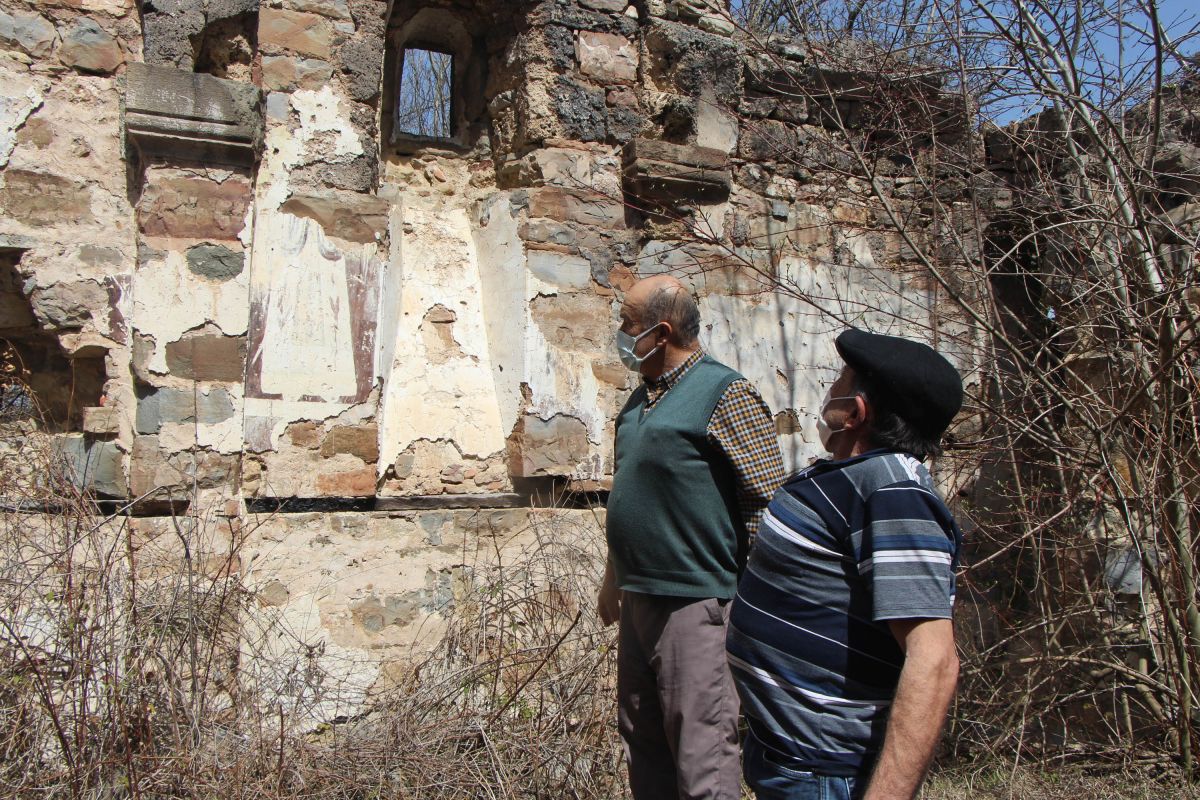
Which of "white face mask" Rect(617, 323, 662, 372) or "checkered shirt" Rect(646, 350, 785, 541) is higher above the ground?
"white face mask" Rect(617, 323, 662, 372)

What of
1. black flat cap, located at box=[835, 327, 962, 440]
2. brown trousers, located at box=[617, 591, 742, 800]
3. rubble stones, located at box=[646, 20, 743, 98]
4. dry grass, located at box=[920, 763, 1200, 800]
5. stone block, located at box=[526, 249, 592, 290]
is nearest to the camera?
black flat cap, located at box=[835, 327, 962, 440]

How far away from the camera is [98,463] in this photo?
12.8ft

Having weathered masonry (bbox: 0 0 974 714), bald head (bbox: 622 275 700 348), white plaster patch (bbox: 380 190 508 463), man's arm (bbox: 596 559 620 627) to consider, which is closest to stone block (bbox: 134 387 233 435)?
weathered masonry (bbox: 0 0 974 714)

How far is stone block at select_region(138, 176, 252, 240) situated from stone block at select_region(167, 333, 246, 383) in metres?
0.40

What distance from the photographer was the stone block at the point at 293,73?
4.23 m

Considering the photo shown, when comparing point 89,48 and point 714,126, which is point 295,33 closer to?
point 89,48

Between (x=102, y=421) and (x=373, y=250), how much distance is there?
4.05 ft

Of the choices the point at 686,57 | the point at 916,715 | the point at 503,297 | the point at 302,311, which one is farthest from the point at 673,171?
the point at 916,715

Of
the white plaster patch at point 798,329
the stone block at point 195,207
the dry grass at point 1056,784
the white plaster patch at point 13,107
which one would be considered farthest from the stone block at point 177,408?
the dry grass at point 1056,784

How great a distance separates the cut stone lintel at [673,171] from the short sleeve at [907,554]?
10.5 ft

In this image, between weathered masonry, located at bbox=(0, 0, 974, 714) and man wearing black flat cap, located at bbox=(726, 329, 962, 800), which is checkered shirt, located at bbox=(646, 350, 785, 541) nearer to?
man wearing black flat cap, located at bbox=(726, 329, 962, 800)

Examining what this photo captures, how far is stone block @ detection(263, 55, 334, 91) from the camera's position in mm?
4230

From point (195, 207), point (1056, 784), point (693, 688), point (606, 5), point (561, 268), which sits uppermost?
point (606, 5)

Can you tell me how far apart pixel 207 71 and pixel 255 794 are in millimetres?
2830
